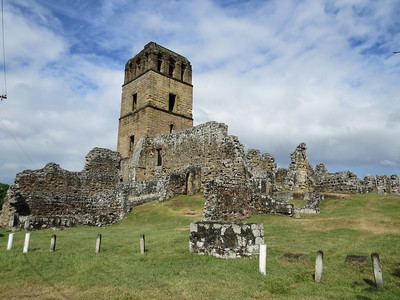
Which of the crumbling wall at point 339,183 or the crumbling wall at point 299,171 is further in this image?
the crumbling wall at point 339,183

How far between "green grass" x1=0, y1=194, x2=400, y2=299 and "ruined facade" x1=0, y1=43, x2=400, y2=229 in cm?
427

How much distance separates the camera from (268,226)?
12938 mm

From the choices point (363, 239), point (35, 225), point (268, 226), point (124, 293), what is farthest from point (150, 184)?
point (124, 293)

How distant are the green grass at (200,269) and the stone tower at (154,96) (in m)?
20.7

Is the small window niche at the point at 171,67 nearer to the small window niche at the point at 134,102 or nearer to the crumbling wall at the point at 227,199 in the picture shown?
the small window niche at the point at 134,102

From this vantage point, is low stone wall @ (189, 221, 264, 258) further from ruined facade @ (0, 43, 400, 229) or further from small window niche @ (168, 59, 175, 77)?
small window niche @ (168, 59, 175, 77)

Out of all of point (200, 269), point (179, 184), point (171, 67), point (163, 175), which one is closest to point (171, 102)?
point (171, 67)

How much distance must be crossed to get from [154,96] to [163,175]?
1189cm

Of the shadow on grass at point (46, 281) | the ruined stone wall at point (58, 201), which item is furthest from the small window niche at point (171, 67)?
the shadow on grass at point (46, 281)

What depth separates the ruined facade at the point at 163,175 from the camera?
16.2m

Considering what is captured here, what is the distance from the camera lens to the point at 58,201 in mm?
20672

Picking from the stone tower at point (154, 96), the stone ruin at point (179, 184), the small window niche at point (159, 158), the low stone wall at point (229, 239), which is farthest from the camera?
the stone tower at point (154, 96)

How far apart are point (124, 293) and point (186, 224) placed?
938 centimetres

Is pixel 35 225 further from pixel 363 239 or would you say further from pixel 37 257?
pixel 363 239
